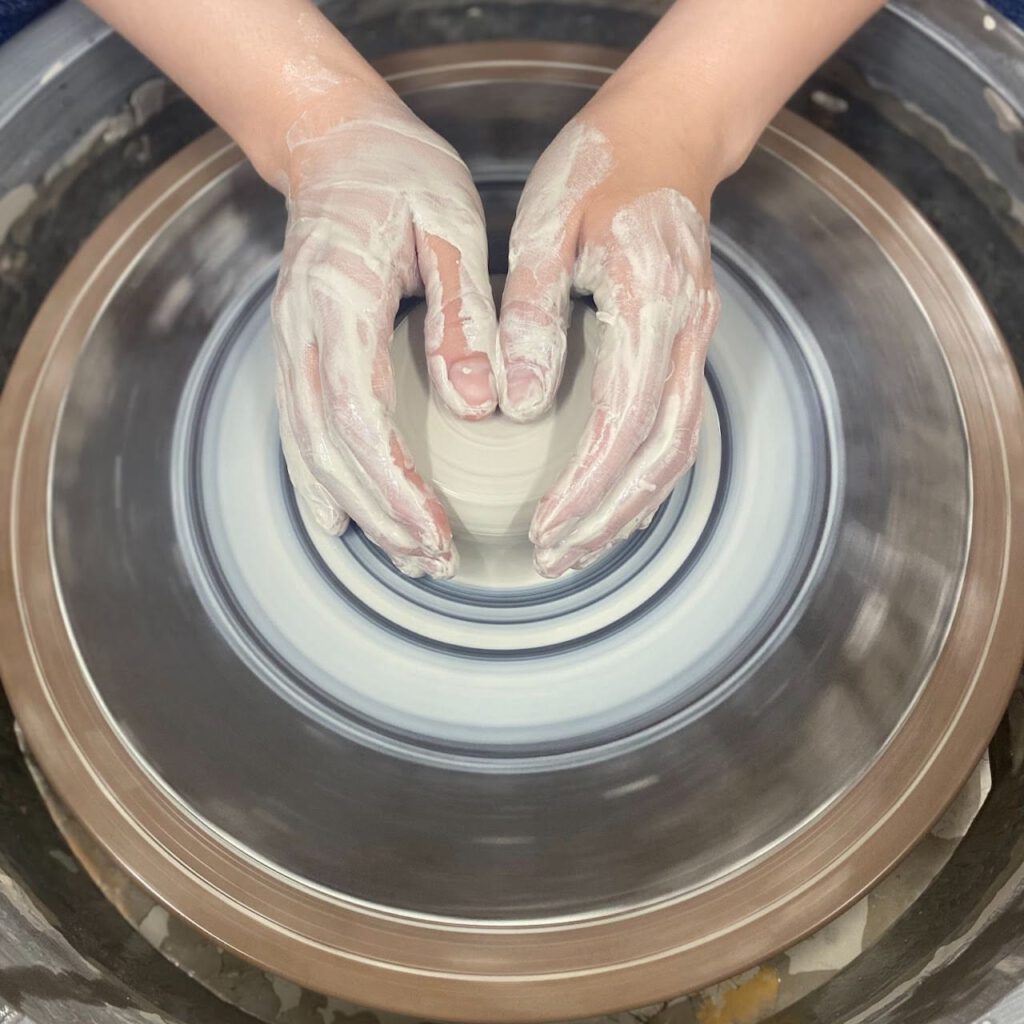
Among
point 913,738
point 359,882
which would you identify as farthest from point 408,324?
point 913,738

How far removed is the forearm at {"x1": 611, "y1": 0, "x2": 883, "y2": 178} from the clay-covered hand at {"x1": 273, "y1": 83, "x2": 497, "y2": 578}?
0.29 meters

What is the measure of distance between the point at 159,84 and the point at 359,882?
123cm

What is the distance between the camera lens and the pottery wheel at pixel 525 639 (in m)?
1.03

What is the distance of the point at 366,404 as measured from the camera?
1009mm

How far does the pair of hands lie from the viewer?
1.01 m

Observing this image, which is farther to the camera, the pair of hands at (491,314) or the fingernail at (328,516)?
the fingernail at (328,516)

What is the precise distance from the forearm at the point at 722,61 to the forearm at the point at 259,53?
0.38 m

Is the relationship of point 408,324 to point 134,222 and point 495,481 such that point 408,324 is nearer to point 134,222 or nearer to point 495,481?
point 495,481

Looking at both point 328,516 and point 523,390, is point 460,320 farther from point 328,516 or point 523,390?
point 328,516

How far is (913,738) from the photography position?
3.49 ft

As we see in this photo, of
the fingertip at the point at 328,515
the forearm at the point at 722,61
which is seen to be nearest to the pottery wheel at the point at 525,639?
the fingertip at the point at 328,515

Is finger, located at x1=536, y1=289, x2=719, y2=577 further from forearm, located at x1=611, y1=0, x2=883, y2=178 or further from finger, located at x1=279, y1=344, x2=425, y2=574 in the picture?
forearm, located at x1=611, y1=0, x2=883, y2=178

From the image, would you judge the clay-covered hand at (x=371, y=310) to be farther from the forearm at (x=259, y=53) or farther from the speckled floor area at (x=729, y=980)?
the speckled floor area at (x=729, y=980)

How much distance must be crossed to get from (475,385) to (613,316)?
0.60 feet
